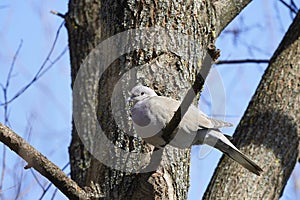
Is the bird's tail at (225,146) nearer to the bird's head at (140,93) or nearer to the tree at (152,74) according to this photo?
the tree at (152,74)

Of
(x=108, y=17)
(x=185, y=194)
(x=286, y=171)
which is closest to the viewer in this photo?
(x=185, y=194)

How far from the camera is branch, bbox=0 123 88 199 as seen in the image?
236 cm

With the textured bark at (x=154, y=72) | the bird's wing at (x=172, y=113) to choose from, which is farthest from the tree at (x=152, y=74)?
the bird's wing at (x=172, y=113)

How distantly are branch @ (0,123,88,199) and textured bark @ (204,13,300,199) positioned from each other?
3.52ft

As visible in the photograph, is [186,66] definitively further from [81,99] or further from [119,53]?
[81,99]

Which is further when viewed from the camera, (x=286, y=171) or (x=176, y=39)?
(x=286, y=171)

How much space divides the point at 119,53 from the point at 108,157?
1.65 feet

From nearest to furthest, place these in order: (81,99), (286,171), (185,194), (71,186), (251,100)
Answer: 1. (71,186)
2. (185,194)
3. (286,171)
4. (251,100)
5. (81,99)

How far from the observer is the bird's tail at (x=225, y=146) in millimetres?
2812

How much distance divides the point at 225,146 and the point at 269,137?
0.61 meters

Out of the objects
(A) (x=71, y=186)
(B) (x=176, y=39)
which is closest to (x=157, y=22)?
(B) (x=176, y=39)

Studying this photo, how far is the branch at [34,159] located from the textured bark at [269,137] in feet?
3.52

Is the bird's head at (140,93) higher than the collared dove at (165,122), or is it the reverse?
the bird's head at (140,93)

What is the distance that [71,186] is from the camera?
241cm
